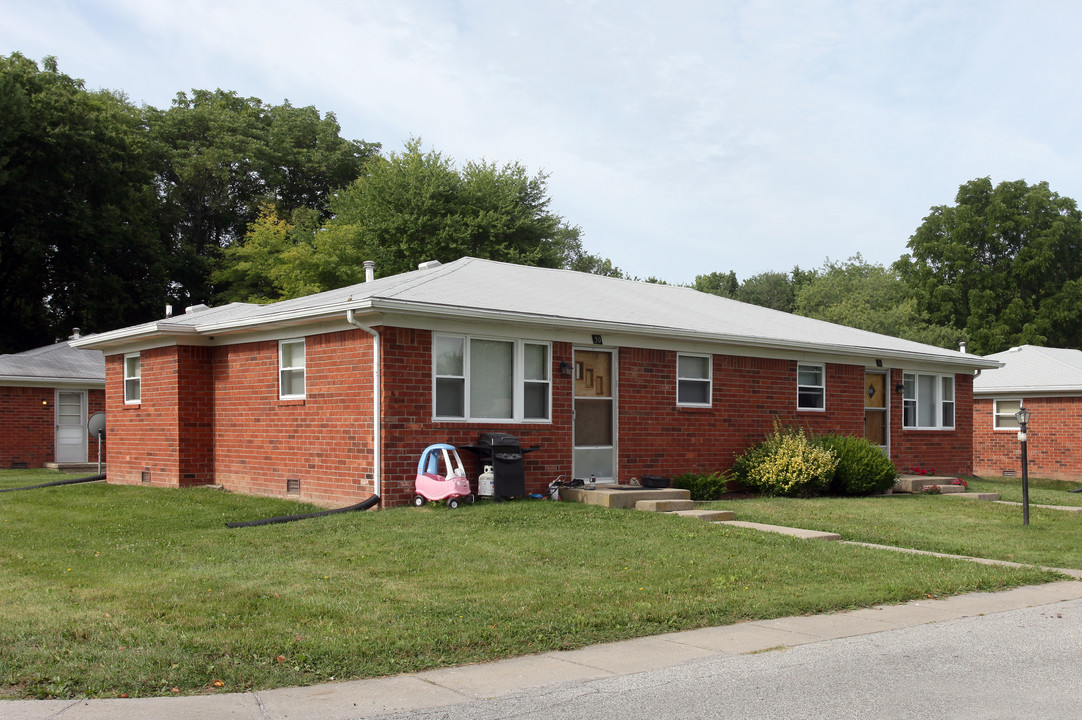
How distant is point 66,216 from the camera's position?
1471 inches

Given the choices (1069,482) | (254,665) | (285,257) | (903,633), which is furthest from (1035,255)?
(254,665)

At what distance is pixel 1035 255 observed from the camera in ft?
172

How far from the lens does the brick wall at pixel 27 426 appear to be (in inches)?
1091

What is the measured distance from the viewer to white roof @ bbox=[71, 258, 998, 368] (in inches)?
581

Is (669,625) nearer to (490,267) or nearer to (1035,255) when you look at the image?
(490,267)

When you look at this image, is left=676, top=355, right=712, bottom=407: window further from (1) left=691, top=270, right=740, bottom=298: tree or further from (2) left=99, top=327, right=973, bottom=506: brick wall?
(1) left=691, top=270, right=740, bottom=298: tree

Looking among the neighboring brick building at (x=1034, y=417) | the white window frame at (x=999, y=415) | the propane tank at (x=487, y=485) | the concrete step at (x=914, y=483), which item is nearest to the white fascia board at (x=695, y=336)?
the propane tank at (x=487, y=485)

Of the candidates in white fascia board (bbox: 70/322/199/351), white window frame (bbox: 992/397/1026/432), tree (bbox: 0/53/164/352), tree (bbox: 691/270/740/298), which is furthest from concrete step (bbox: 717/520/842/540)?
tree (bbox: 691/270/740/298)

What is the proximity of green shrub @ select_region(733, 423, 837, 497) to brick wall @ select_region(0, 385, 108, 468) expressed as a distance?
20479mm

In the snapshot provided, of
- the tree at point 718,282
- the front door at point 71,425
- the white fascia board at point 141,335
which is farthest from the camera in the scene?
the tree at point 718,282

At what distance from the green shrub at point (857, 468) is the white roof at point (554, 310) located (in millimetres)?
2090

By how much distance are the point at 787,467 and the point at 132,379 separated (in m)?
13.0

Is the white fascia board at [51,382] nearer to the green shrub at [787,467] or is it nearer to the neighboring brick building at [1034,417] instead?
the green shrub at [787,467]

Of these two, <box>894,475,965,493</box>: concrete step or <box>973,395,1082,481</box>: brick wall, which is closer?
<box>894,475,965,493</box>: concrete step
